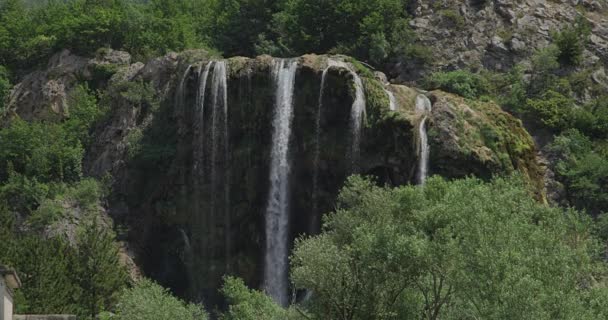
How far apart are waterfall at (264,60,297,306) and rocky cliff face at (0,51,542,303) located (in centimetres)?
39

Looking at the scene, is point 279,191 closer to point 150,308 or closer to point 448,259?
point 150,308

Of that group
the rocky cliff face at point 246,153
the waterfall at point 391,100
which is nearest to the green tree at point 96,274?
the rocky cliff face at point 246,153

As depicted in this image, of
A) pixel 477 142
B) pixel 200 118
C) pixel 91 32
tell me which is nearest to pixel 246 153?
pixel 200 118

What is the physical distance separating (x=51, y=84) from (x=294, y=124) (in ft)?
69.1

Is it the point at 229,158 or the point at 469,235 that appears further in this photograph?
the point at 229,158

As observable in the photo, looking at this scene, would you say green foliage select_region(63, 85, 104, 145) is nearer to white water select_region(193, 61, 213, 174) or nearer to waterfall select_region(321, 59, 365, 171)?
white water select_region(193, 61, 213, 174)

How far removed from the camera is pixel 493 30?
72.1m

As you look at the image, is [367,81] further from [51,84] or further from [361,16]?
[51,84]

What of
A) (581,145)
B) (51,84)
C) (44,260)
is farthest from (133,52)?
(581,145)

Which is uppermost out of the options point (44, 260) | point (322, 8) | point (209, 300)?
point (322, 8)

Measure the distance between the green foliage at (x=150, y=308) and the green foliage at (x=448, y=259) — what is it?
669cm

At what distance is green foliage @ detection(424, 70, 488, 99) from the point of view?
214ft

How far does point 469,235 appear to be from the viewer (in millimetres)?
34875

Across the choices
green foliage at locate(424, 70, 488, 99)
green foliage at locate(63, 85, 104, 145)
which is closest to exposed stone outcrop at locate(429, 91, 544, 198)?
green foliage at locate(424, 70, 488, 99)
